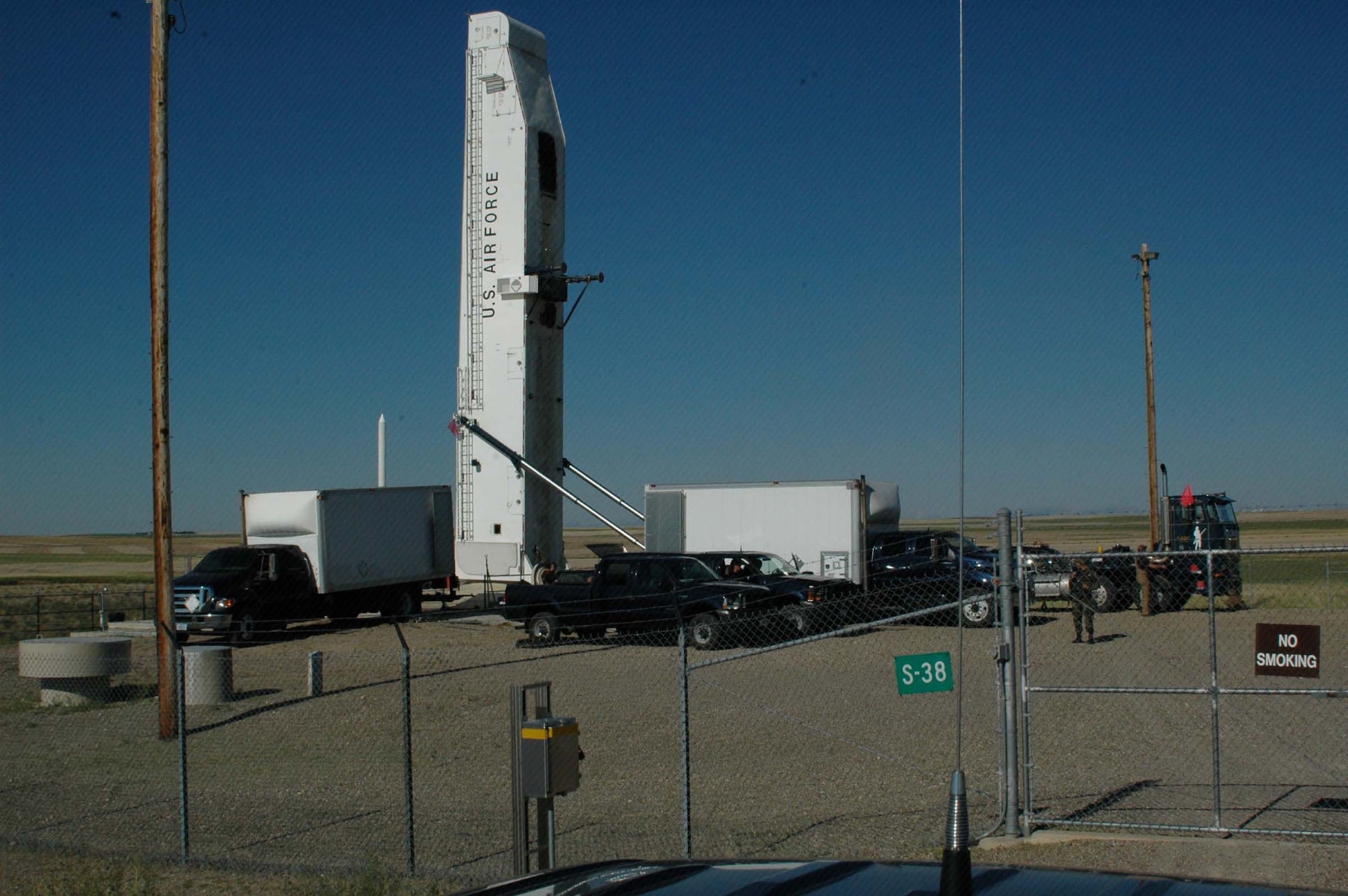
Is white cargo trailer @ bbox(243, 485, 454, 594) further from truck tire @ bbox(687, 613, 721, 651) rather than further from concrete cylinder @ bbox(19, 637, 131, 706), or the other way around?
truck tire @ bbox(687, 613, 721, 651)

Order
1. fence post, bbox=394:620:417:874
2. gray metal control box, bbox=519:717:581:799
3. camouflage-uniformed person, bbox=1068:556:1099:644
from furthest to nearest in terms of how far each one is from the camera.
→ camouflage-uniformed person, bbox=1068:556:1099:644 < fence post, bbox=394:620:417:874 < gray metal control box, bbox=519:717:581:799

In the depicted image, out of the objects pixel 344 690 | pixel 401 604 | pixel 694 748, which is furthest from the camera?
pixel 401 604

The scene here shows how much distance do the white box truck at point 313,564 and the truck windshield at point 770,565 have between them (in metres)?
A: 7.45

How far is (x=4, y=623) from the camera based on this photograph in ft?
103

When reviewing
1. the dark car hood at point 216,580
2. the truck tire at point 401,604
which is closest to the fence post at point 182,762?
the dark car hood at point 216,580

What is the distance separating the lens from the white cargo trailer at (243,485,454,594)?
2562 cm

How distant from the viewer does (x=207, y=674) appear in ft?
53.7

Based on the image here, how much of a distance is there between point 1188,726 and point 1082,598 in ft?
16.3

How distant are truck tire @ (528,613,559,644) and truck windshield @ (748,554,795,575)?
3677 millimetres

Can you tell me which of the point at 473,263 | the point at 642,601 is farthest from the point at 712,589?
the point at 473,263

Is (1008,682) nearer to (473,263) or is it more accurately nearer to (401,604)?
(401,604)

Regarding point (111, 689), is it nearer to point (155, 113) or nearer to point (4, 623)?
point (155, 113)

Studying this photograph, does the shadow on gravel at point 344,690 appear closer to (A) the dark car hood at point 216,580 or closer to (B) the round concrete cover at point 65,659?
(B) the round concrete cover at point 65,659

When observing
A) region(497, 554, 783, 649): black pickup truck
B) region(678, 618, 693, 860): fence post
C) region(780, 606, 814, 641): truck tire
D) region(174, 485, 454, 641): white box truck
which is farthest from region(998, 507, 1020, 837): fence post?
region(174, 485, 454, 641): white box truck
